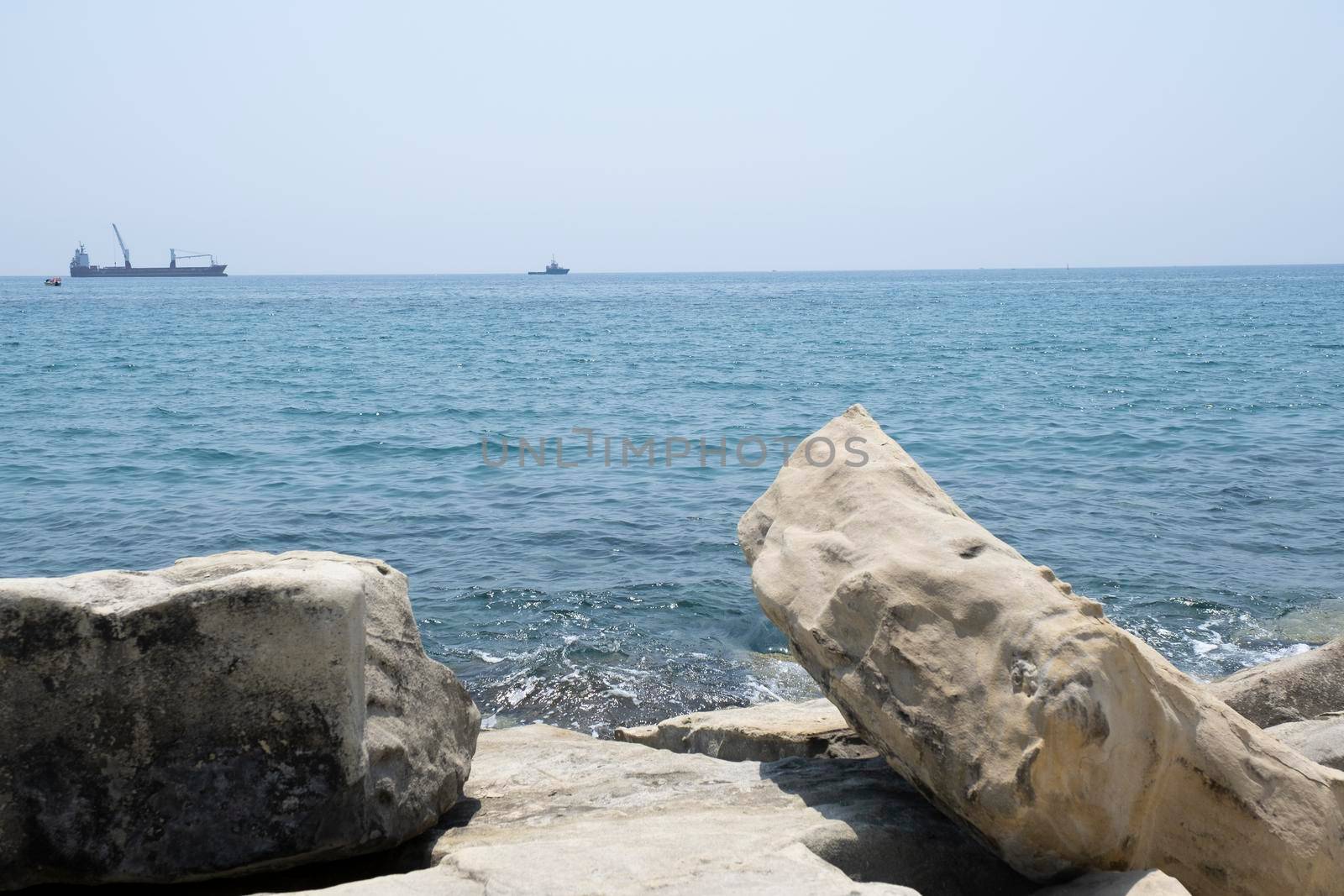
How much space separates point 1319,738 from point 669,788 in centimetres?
302

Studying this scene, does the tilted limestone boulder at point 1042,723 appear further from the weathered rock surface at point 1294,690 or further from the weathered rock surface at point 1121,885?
the weathered rock surface at point 1294,690

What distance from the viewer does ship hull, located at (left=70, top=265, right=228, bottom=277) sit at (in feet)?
475

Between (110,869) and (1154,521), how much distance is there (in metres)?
11.7

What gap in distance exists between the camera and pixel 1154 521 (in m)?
12.6

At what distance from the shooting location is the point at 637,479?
603 inches

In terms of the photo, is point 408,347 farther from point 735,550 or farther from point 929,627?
point 929,627

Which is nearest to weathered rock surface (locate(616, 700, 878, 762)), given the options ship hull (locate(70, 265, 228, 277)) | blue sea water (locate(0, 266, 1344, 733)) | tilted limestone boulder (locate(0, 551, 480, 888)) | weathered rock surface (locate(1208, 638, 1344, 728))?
blue sea water (locate(0, 266, 1344, 733))

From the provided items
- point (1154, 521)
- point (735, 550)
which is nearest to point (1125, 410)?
point (1154, 521)

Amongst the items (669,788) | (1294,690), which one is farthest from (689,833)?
(1294,690)

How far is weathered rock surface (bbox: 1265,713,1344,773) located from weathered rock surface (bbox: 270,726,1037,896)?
1.73 m

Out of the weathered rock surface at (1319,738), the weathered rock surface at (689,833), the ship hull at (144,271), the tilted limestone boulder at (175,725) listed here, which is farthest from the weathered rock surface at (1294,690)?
the ship hull at (144,271)

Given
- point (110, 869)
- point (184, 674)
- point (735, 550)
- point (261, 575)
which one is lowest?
point (735, 550)

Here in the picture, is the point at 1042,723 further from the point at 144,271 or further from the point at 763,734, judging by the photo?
the point at 144,271

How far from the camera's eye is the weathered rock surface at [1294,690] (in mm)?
5879
